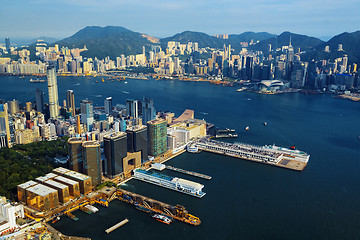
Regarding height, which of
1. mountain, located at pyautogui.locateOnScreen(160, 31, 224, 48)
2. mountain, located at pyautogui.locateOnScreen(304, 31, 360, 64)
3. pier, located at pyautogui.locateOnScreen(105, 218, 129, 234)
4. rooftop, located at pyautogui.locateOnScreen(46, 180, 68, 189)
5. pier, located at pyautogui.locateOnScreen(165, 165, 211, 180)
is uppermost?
mountain, located at pyautogui.locateOnScreen(160, 31, 224, 48)

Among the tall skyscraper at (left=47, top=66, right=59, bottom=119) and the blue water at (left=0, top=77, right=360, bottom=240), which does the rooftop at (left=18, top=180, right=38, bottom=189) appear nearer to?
the blue water at (left=0, top=77, right=360, bottom=240)

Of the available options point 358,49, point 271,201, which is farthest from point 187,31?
point 271,201

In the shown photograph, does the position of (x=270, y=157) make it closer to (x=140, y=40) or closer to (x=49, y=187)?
(x=49, y=187)

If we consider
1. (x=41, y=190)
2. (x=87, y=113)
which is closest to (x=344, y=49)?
(x=87, y=113)

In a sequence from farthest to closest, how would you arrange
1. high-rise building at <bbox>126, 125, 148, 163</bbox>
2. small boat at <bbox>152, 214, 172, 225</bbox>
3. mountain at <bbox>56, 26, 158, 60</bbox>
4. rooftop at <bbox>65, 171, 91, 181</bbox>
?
mountain at <bbox>56, 26, 158, 60</bbox>, high-rise building at <bbox>126, 125, 148, 163</bbox>, rooftop at <bbox>65, 171, 91, 181</bbox>, small boat at <bbox>152, 214, 172, 225</bbox>

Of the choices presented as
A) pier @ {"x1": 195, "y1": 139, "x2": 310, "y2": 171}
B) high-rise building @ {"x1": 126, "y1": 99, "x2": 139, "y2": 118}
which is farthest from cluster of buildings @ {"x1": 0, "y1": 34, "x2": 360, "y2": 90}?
pier @ {"x1": 195, "y1": 139, "x2": 310, "y2": 171}

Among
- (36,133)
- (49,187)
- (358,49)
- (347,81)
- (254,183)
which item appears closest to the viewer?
(49,187)
